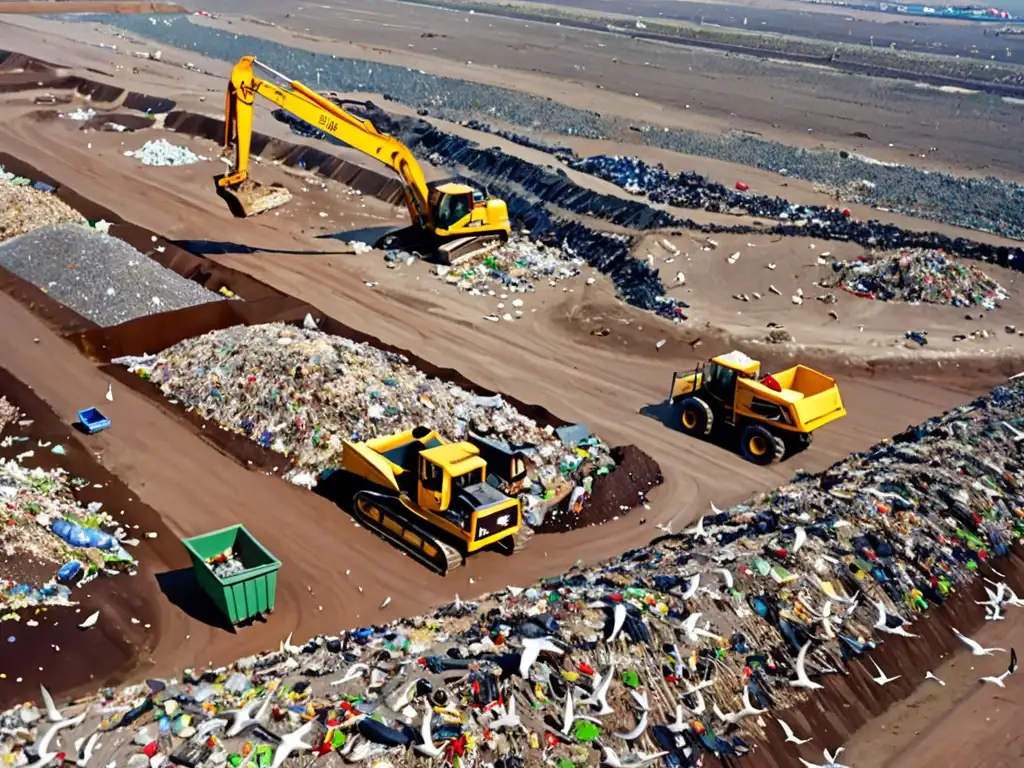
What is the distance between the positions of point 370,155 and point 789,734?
55.9 feet

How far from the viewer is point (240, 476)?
45.8 feet

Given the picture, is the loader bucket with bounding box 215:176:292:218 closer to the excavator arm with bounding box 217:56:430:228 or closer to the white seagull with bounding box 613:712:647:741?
the excavator arm with bounding box 217:56:430:228

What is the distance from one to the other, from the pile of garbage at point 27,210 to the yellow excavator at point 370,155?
5173 millimetres

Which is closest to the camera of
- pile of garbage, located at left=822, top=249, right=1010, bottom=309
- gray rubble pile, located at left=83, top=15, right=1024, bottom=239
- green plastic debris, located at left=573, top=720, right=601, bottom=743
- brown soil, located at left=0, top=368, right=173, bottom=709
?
green plastic debris, located at left=573, top=720, right=601, bottom=743

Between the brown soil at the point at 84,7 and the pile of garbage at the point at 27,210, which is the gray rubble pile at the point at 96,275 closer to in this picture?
the pile of garbage at the point at 27,210

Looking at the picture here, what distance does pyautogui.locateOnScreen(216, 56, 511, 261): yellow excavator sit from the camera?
66.1 feet

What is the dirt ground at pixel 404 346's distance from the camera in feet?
39.7

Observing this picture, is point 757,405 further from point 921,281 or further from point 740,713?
point 921,281

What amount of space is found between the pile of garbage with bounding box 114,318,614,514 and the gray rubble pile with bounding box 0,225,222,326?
291cm

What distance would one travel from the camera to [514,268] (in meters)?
23.2

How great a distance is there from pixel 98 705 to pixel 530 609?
14.4ft

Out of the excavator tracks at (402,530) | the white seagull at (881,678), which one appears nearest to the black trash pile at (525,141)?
the excavator tracks at (402,530)

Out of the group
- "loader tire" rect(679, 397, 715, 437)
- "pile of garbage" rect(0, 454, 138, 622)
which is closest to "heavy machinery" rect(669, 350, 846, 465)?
"loader tire" rect(679, 397, 715, 437)

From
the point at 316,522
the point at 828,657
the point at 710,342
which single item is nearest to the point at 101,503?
the point at 316,522
